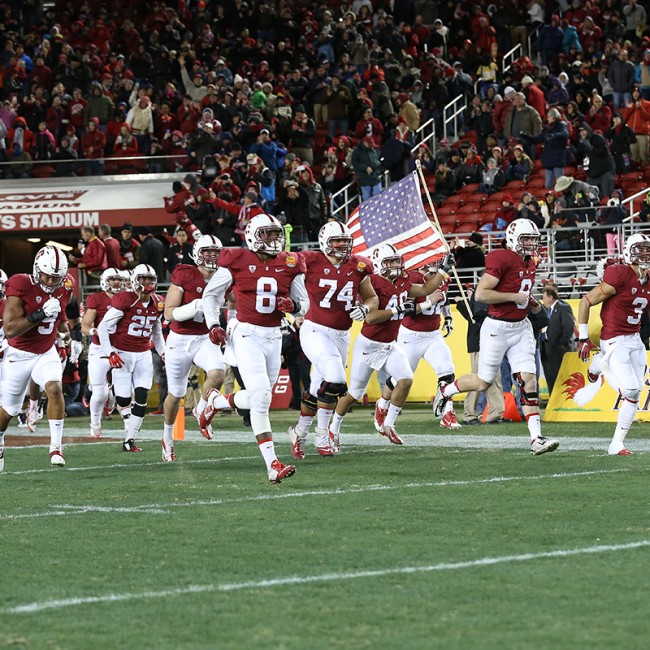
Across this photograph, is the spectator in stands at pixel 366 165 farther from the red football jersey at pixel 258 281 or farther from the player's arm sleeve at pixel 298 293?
the red football jersey at pixel 258 281

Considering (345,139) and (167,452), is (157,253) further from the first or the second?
(167,452)

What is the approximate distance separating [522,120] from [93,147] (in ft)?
27.2

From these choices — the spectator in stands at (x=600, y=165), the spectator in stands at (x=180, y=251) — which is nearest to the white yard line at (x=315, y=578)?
the spectator in stands at (x=180, y=251)

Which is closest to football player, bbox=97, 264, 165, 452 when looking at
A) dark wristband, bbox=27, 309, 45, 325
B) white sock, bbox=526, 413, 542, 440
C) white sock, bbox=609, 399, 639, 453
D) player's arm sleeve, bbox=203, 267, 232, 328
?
dark wristband, bbox=27, 309, 45, 325

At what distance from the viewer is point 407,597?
5.82m

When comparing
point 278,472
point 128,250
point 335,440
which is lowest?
point 278,472

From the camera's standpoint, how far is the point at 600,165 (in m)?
21.1

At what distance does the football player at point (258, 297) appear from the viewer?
10.3 metres

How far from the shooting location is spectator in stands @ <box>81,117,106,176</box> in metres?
25.7

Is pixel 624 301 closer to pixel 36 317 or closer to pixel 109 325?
pixel 36 317

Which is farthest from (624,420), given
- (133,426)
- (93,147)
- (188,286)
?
(93,147)

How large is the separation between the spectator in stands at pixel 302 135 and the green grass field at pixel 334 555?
13.2m

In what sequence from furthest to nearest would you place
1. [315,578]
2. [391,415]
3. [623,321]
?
[391,415]
[623,321]
[315,578]

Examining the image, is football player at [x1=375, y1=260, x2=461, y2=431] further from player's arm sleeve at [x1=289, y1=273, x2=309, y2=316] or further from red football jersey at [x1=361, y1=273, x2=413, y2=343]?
player's arm sleeve at [x1=289, y1=273, x2=309, y2=316]
